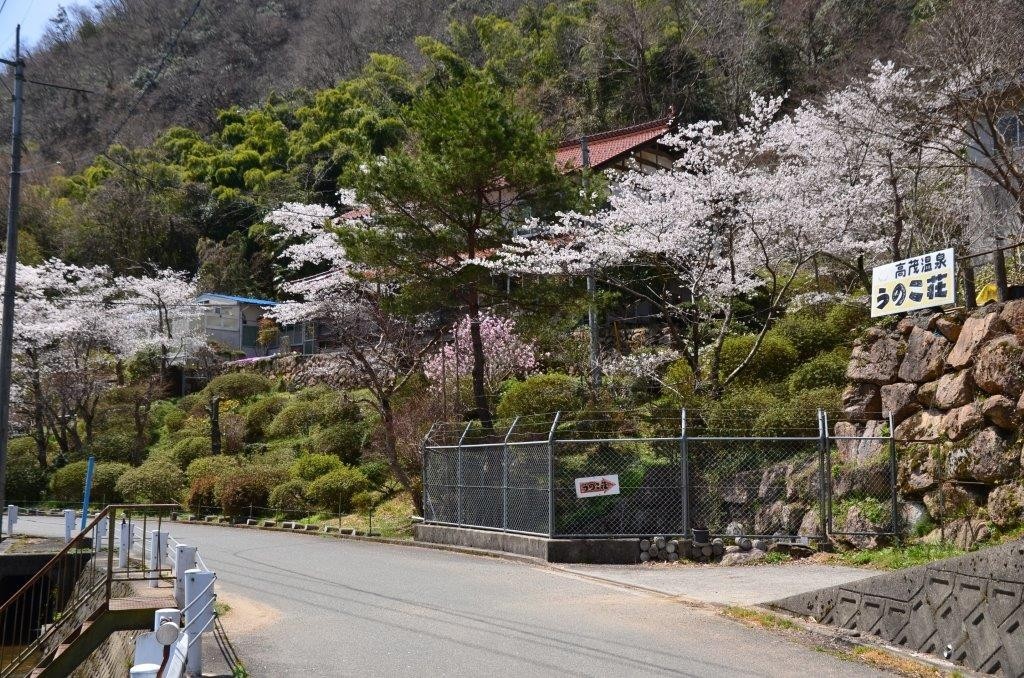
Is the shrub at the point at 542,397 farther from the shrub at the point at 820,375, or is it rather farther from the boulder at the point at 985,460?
the boulder at the point at 985,460

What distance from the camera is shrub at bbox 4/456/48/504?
35000 millimetres

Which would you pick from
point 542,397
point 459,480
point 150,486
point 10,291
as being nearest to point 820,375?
point 542,397

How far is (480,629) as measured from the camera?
1003 cm

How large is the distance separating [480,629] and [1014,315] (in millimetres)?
9280

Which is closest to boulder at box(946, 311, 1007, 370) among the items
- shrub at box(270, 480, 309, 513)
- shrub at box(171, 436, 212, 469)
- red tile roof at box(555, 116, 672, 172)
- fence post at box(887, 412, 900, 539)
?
fence post at box(887, 412, 900, 539)

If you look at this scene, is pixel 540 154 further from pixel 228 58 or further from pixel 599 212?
pixel 228 58

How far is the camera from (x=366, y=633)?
9.95 meters

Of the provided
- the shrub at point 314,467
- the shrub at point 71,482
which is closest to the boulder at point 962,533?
the shrub at point 314,467

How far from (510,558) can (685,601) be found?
5346 mm

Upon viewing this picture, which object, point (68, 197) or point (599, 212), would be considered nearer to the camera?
point (599, 212)

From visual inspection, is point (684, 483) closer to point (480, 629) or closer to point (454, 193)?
point (480, 629)

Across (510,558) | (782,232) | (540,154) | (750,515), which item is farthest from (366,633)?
(782,232)

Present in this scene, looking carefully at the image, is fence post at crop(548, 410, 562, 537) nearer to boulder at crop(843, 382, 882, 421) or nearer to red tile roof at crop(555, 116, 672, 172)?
boulder at crop(843, 382, 882, 421)

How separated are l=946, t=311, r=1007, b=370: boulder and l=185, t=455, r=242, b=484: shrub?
23.3 meters
